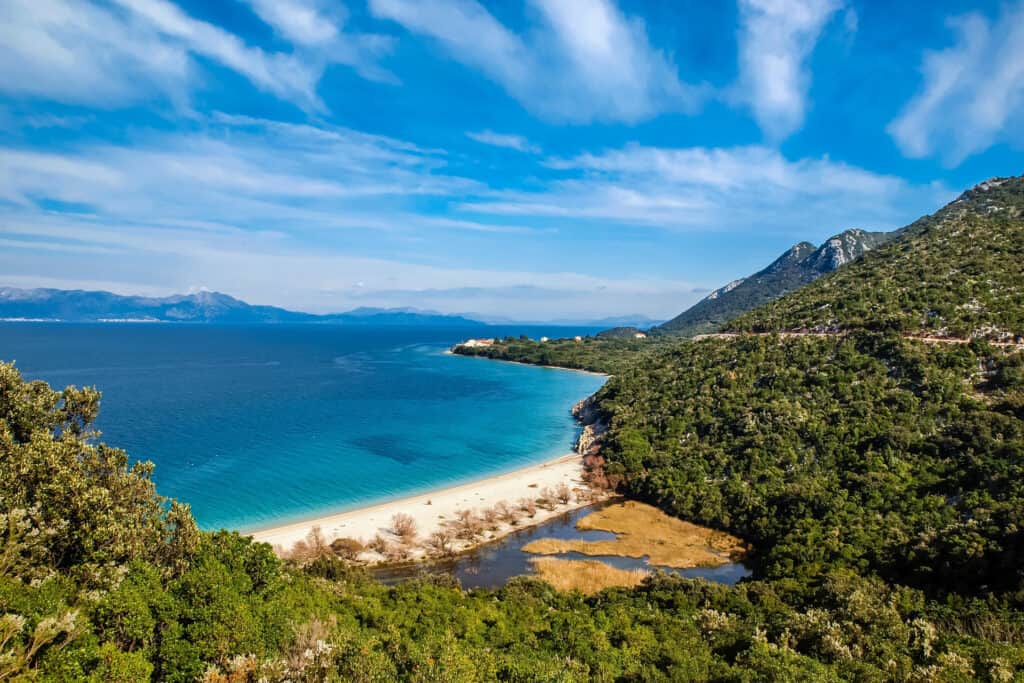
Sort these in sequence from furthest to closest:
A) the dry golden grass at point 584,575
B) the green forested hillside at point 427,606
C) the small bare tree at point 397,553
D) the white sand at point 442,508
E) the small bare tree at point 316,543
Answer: the white sand at point 442,508
the small bare tree at point 397,553
the small bare tree at point 316,543
the dry golden grass at point 584,575
the green forested hillside at point 427,606

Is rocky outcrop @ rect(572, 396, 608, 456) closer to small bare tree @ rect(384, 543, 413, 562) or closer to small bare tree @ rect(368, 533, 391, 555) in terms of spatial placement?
small bare tree @ rect(384, 543, 413, 562)

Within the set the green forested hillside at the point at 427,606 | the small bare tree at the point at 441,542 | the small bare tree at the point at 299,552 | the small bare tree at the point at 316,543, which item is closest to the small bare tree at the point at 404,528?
the small bare tree at the point at 441,542

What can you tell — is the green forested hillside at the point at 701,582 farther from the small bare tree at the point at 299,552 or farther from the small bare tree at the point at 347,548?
the small bare tree at the point at 299,552

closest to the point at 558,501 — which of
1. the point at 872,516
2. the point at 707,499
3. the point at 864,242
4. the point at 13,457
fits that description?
the point at 707,499

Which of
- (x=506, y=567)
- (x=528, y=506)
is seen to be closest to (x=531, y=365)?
(x=528, y=506)

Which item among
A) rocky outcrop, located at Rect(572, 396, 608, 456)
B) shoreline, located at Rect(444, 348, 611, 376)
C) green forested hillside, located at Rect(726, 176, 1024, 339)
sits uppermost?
green forested hillside, located at Rect(726, 176, 1024, 339)

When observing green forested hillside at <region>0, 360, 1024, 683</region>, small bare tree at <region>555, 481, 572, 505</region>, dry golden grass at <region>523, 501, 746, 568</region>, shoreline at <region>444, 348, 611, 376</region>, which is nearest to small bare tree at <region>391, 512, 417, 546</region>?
green forested hillside at <region>0, 360, 1024, 683</region>
